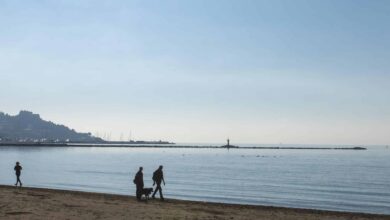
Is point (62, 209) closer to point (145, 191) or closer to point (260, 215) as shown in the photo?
point (145, 191)

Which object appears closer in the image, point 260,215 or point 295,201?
point 260,215

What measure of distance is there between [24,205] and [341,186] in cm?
4782

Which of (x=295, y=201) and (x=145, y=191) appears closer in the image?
(x=145, y=191)

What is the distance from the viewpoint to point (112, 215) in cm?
2069

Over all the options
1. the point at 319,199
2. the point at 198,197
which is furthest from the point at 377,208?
the point at 198,197

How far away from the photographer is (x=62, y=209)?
22062 millimetres

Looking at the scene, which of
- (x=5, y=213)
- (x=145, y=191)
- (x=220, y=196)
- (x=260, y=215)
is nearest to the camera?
(x=5, y=213)

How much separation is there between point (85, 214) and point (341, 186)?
47.5 metres

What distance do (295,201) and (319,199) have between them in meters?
3.90

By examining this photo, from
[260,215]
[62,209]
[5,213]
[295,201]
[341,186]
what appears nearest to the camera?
[5,213]

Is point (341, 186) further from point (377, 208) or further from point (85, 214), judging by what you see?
point (85, 214)

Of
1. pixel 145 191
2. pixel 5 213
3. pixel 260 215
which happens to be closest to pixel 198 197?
pixel 145 191

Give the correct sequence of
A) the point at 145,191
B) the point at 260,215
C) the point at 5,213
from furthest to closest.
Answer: the point at 145,191, the point at 260,215, the point at 5,213

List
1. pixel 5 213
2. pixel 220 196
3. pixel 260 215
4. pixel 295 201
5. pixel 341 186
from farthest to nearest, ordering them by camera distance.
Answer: pixel 341 186
pixel 220 196
pixel 295 201
pixel 260 215
pixel 5 213
